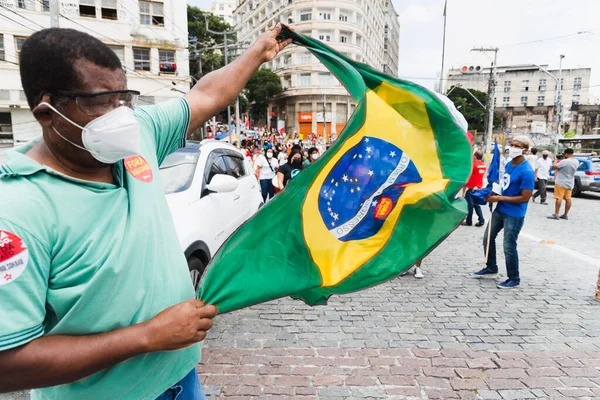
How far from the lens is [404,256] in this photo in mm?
1980

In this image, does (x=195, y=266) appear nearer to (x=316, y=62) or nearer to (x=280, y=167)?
(x=280, y=167)

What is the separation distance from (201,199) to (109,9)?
33.6 metres

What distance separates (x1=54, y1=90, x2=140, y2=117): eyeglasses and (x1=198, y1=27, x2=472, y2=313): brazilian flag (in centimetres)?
76

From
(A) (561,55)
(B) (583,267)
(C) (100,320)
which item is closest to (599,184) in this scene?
(B) (583,267)

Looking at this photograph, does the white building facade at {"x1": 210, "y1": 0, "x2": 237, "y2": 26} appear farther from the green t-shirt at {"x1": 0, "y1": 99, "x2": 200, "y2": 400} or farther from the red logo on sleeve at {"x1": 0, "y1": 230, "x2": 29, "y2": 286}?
the red logo on sleeve at {"x1": 0, "y1": 230, "x2": 29, "y2": 286}

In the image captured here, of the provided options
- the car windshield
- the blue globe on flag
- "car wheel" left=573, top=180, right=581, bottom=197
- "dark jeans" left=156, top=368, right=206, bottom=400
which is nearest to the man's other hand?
"dark jeans" left=156, top=368, right=206, bottom=400

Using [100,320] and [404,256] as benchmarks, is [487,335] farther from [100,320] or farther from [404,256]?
[100,320]

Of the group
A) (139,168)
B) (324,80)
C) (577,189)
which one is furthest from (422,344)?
(324,80)

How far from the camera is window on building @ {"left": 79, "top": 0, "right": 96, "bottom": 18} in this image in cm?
3038

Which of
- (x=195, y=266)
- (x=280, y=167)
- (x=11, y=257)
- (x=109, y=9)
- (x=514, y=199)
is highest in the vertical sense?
(x=109, y=9)

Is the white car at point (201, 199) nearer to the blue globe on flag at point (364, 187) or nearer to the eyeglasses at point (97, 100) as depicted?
the blue globe on flag at point (364, 187)

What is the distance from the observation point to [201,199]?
451 cm

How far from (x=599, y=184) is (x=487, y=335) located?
1503 cm

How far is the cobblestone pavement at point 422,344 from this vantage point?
325cm
